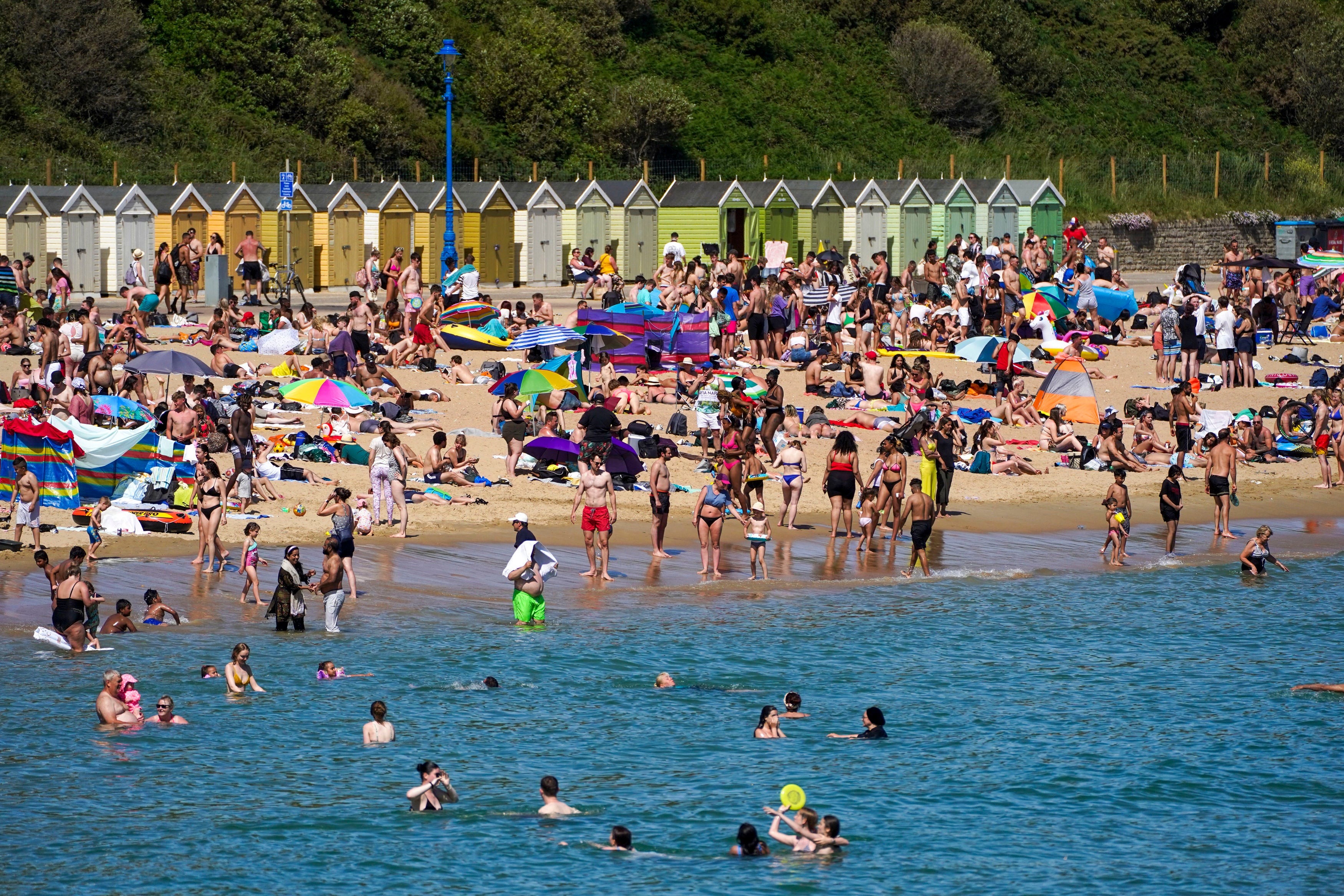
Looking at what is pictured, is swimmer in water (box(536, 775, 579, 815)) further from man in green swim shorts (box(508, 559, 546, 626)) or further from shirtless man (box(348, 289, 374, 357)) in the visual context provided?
shirtless man (box(348, 289, 374, 357))

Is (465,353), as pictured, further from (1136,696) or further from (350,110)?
(350,110)

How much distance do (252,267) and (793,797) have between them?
24460 mm

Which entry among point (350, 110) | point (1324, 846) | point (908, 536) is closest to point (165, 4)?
point (350, 110)

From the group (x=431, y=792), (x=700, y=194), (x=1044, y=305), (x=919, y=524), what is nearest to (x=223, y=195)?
(x=700, y=194)

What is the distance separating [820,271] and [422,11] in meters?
27.1

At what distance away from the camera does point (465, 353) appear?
1216 inches

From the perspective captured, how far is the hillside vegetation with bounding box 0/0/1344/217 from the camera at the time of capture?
1917 inches

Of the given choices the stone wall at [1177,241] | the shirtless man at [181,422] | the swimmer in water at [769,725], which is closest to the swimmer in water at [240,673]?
the swimmer in water at [769,725]

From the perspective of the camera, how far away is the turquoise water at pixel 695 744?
43.6 feet

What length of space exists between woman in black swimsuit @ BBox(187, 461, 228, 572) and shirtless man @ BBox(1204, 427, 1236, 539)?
12.4 meters

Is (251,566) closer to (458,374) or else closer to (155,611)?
(155,611)

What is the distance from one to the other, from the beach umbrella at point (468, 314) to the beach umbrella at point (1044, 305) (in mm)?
10658

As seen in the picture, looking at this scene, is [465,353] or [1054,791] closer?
[1054,791]

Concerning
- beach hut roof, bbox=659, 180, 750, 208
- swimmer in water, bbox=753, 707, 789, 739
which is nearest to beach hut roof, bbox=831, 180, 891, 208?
beach hut roof, bbox=659, 180, 750, 208
